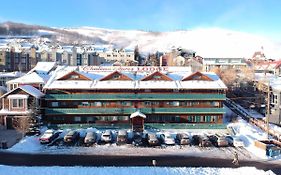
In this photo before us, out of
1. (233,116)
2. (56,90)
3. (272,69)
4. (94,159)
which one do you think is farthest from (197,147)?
(272,69)

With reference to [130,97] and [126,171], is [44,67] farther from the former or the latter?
[126,171]

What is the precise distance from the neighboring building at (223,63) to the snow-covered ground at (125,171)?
66.8m

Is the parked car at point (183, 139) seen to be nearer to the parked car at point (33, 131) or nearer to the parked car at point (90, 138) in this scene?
the parked car at point (90, 138)

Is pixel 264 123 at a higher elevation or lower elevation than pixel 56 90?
lower

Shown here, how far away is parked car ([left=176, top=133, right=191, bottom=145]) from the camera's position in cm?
3984

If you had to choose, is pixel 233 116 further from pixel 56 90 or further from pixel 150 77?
pixel 56 90

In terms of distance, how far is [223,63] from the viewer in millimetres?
97625

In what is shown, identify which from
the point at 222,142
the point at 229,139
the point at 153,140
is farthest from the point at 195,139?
the point at 153,140

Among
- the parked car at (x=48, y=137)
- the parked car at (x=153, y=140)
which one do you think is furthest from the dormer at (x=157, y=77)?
the parked car at (x=48, y=137)

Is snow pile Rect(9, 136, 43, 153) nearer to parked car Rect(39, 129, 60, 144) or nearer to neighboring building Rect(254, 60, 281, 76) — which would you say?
parked car Rect(39, 129, 60, 144)

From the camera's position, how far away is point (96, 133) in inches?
1706

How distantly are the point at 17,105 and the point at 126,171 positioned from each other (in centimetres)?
2276

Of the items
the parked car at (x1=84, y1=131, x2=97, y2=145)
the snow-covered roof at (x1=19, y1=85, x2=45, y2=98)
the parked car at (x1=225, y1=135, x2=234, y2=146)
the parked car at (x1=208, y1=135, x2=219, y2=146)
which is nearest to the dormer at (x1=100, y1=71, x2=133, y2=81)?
the snow-covered roof at (x1=19, y1=85, x2=45, y2=98)

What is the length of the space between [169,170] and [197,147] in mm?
10174
